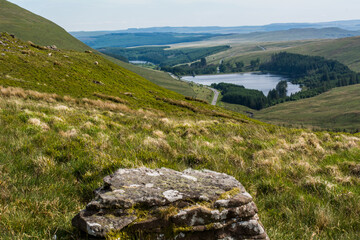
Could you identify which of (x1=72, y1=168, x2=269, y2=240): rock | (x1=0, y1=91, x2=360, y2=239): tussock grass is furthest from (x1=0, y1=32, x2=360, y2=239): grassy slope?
(x1=72, y1=168, x2=269, y2=240): rock

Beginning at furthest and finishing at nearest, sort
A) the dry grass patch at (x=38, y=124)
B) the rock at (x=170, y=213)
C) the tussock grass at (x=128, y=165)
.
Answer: the dry grass patch at (x=38, y=124), the tussock grass at (x=128, y=165), the rock at (x=170, y=213)

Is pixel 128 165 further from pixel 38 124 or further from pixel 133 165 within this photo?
pixel 38 124

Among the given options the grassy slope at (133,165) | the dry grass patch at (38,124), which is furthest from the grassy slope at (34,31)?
the grassy slope at (133,165)

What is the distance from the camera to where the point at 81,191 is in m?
5.02

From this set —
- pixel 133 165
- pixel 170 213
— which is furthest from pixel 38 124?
pixel 170 213

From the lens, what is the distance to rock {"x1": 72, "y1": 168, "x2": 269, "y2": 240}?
11.0ft

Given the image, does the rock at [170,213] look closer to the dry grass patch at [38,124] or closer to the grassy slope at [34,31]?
the dry grass patch at [38,124]

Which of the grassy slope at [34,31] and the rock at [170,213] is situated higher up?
the grassy slope at [34,31]

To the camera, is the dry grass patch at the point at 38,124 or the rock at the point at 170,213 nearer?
the rock at the point at 170,213

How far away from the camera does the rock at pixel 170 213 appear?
11.0 ft

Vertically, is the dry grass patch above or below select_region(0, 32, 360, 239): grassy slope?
above

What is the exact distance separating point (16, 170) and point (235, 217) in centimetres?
503

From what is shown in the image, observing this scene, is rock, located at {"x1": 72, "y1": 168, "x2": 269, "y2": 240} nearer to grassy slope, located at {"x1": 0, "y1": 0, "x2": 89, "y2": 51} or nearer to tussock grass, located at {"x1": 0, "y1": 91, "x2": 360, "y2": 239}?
tussock grass, located at {"x1": 0, "y1": 91, "x2": 360, "y2": 239}

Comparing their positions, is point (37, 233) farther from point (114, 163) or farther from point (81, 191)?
point (114, 163)
